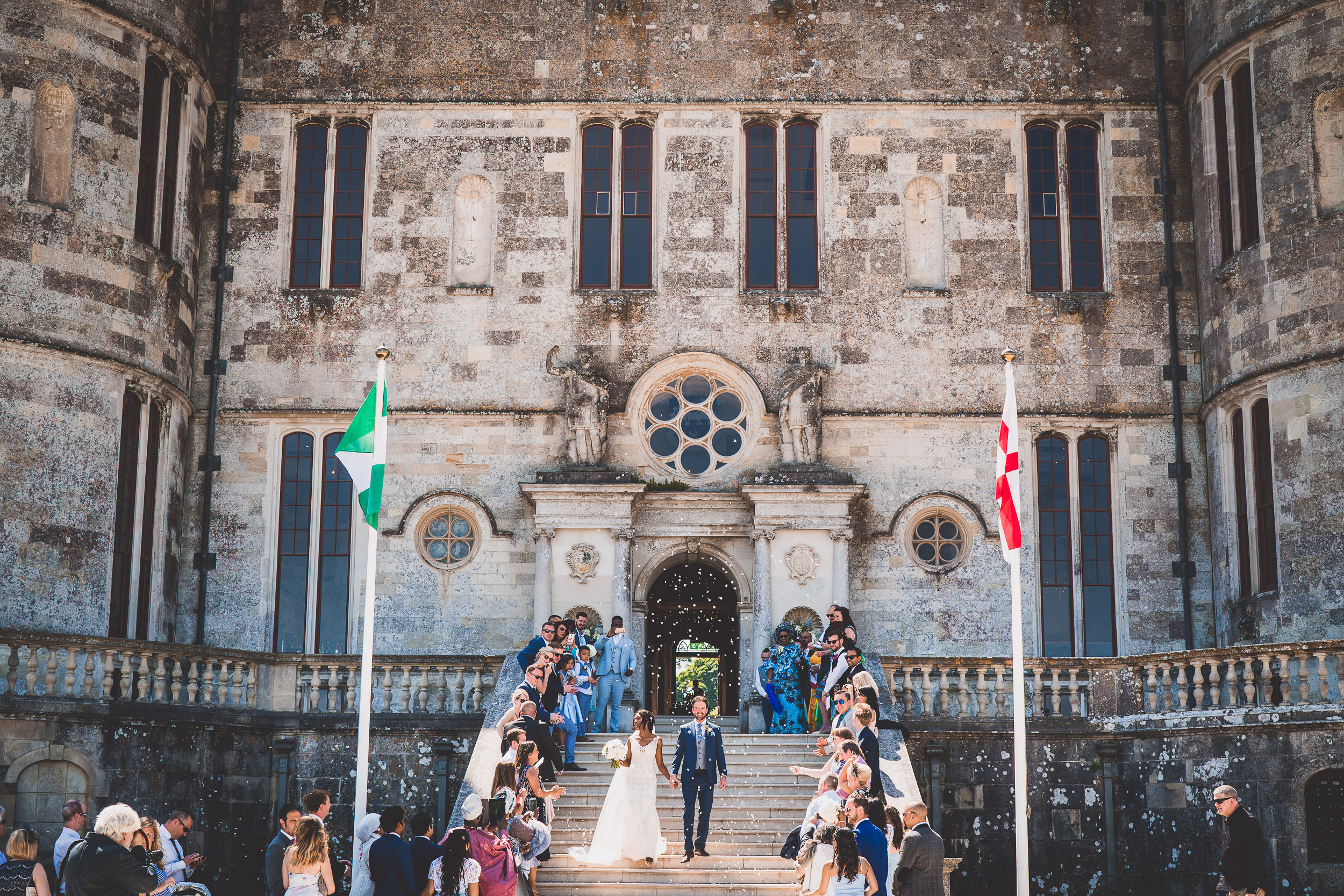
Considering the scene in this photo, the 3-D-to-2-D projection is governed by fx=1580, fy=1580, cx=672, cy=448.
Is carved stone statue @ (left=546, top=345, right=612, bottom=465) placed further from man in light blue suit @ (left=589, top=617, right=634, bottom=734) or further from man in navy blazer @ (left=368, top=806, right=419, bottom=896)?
man in navy blazer @ (left=368, top=806, right=419, bottom=896)

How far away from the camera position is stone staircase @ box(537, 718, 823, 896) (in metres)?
15.9

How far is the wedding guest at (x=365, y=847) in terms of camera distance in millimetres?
12703

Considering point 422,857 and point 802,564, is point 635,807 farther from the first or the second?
point 802,564

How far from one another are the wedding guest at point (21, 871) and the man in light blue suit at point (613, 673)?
31.1 feet

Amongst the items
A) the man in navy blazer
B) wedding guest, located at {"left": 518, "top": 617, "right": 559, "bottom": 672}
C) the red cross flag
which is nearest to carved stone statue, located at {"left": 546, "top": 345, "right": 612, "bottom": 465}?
wedding guest, located at {"left": 518, "top": 617, "right": 559, "bottom": 672}

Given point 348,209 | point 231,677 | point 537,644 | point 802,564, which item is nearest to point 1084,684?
point 802,564

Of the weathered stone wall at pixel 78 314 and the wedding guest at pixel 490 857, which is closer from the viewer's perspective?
the wedding guest at pixel 490 857

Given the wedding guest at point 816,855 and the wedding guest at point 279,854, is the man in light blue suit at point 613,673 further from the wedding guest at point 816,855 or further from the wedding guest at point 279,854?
the wedding guest at point 279,854

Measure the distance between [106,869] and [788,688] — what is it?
430 inches

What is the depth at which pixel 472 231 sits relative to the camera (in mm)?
24969

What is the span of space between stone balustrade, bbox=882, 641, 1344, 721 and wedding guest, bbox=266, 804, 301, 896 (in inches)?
400

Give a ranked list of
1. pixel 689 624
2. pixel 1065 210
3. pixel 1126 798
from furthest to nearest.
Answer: pixel 689 624
pixel 1065 210
pixel 1126 798

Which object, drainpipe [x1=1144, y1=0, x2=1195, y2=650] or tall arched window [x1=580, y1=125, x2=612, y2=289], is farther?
tall arched window [x1=580, y1=125, x2=612, y2=289]

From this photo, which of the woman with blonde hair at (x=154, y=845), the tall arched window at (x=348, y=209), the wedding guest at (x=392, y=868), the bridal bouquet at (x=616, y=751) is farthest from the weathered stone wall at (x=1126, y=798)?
the tall arched window at (x=348, y=209)
